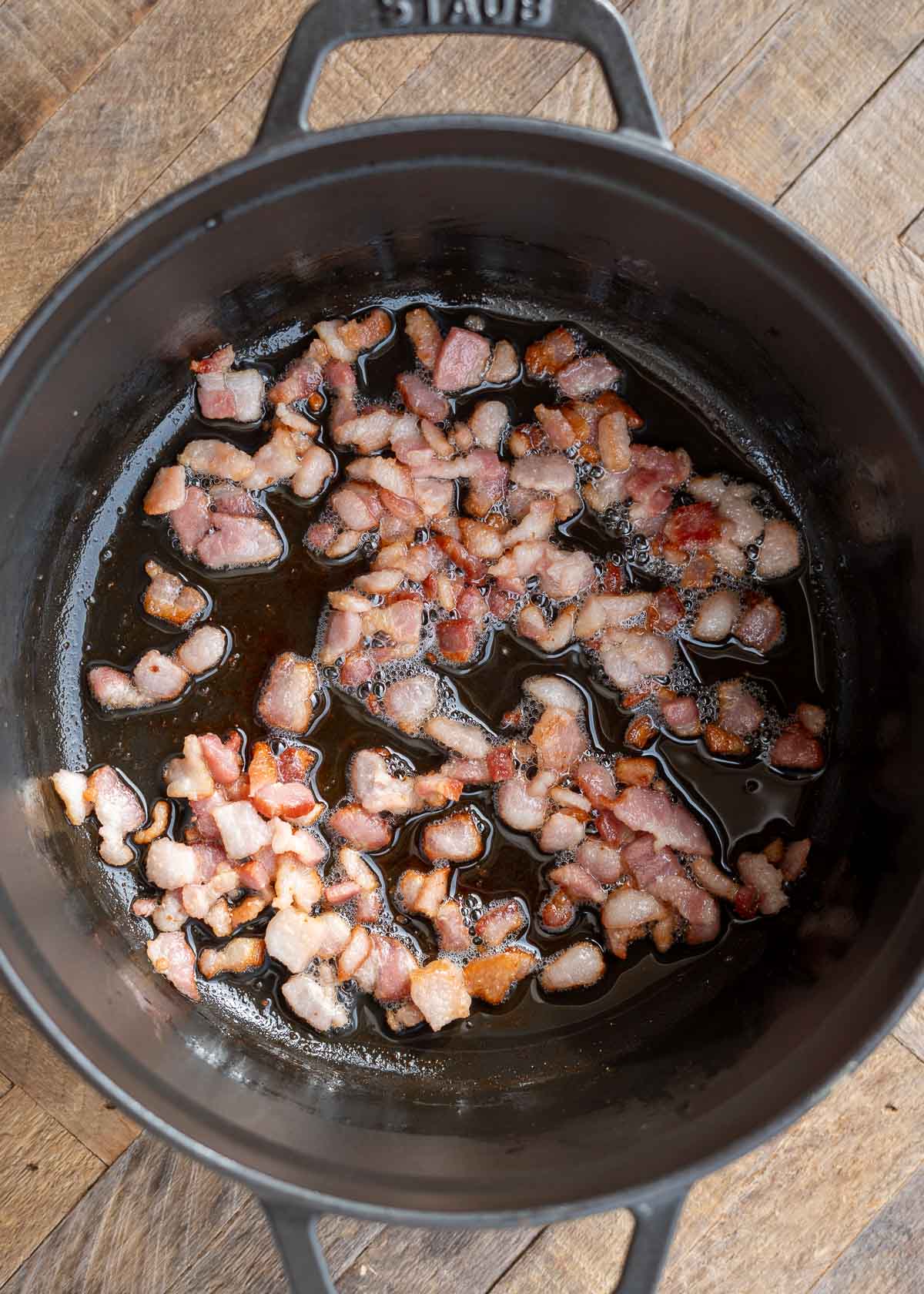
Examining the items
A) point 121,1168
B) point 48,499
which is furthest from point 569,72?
point 121,1168

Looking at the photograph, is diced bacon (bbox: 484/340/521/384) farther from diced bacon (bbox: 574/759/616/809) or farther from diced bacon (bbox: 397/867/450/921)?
diced bacon (bbox: 397/867/450/921)

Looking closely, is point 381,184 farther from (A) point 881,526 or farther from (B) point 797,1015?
(B) point 797,1015

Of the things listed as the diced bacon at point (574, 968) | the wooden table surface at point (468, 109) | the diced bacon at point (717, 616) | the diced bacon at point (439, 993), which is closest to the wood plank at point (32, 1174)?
the wooden table surface at point (468, 109)

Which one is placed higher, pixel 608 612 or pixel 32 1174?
pixel 608 612

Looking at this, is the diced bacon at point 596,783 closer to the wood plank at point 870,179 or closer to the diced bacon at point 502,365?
the diced bacon at point 502,365

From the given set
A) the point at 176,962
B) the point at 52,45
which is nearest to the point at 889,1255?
the point at 176,962

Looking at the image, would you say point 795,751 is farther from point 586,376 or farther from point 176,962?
point 176,962

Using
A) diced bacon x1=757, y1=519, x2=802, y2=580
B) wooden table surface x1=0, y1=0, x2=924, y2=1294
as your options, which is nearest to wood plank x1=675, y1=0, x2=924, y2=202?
wooden table surface x1=0, y1=0, x2=924, y2=1294
